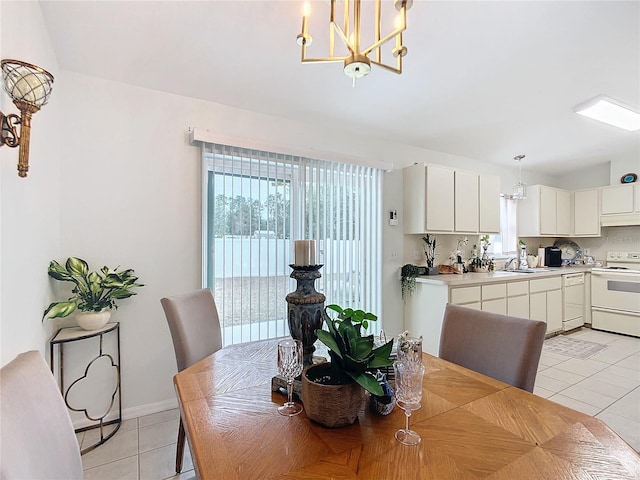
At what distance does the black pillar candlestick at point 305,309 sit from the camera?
1160 mm

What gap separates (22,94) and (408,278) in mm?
3344

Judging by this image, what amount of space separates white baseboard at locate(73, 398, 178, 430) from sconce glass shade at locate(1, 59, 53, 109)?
209 centimetres

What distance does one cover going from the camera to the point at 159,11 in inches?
69.2

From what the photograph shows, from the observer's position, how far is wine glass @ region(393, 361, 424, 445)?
85 centimetres

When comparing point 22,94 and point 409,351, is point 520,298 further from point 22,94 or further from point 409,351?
point 22,94

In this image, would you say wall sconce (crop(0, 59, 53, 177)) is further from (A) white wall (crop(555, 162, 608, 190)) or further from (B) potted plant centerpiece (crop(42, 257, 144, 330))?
(A) white wall (crop(555, 162, 608, 190))

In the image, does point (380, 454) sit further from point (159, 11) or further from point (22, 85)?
point (159, 11)

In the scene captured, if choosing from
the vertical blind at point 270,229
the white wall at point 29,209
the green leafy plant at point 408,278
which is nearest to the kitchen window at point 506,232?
the green leafy plant at point 408,278

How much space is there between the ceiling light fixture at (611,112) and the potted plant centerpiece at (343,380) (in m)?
3.58

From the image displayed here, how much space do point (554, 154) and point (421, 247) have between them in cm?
256

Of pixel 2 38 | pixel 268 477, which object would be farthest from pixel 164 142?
pixel 268 477

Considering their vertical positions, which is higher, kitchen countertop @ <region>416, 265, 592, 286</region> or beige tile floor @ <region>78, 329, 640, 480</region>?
kitchen countertop @ <region>416, 265, 592, 286</region>

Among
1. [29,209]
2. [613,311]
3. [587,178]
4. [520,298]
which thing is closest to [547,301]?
[520,298]

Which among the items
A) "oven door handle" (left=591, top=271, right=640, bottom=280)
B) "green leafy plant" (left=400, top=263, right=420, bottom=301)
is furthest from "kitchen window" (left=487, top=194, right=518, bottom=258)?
"green leafy plant" (left=400, top=263, right=420, bottom=301)
